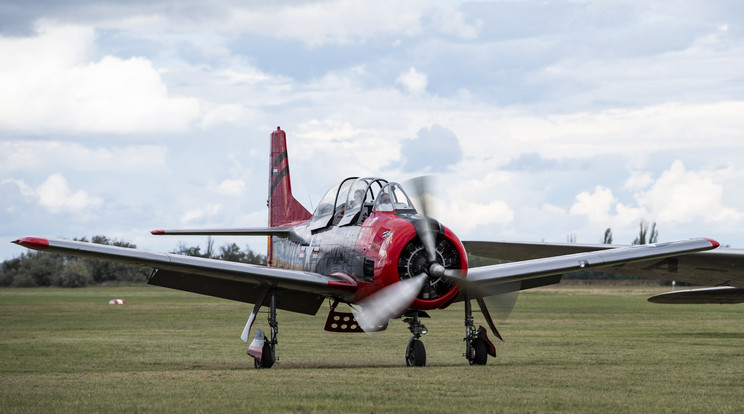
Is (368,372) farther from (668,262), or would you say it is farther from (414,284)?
(668,262)

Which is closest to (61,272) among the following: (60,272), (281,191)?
(60,272)

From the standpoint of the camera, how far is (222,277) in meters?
13.0

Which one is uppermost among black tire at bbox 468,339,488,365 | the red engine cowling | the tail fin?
the tail fin

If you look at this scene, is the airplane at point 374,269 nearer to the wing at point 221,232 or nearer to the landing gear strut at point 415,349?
the landing gear strut at point 415,349

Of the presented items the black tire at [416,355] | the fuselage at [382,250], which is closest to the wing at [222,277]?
the fuselage at [382,250]

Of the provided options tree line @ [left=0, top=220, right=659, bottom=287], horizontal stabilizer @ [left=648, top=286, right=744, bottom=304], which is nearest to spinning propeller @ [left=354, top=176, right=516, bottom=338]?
horizontal stabilizer @ [left=648, top=286, right=744, bottom=304]

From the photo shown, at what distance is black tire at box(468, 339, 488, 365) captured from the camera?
1262cm

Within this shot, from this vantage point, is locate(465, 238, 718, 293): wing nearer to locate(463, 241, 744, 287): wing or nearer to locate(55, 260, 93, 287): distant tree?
locate(463, 241, 744, 287): wing

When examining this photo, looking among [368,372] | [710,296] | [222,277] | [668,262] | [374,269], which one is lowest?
[368,372]

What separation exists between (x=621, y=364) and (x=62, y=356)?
811 cm

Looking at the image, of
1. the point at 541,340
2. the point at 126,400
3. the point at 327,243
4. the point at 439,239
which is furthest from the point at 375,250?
the point at 541,340

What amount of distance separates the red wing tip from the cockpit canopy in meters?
4.34

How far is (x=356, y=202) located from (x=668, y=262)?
889cm

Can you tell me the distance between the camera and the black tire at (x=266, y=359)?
496 inches
